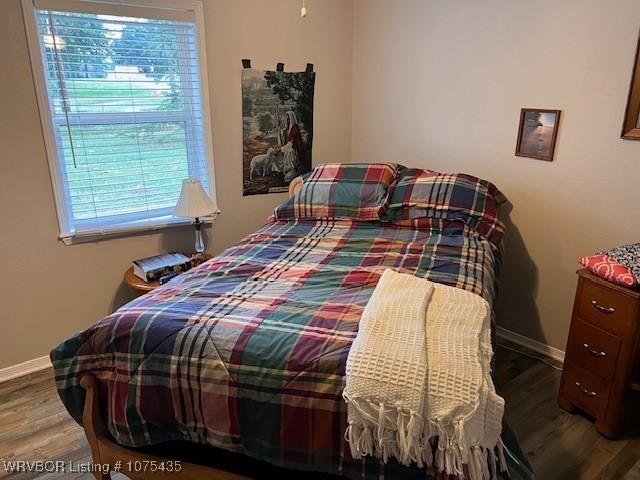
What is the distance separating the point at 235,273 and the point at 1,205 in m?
1.36

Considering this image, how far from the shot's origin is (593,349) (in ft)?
6.44

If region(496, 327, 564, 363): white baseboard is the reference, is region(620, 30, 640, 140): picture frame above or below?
above

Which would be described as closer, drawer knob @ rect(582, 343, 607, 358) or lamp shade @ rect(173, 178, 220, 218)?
drawer knob @ rect(582, 343, 607, 358)

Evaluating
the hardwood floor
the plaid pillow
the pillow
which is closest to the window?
the pillow

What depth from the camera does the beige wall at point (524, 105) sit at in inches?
84.7

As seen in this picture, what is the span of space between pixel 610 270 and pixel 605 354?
0.36 meters

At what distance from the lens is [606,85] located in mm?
2137

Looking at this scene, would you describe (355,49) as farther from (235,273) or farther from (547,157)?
(235,273)

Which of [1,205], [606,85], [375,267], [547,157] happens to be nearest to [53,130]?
[1,205]

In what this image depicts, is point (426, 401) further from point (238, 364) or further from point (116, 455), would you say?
point (116, 455)

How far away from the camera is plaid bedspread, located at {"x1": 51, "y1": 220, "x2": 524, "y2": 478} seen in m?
1.23

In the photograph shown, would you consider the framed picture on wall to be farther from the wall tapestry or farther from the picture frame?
the wall tapestry

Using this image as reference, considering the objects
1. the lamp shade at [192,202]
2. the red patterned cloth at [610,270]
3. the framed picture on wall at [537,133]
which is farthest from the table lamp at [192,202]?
the red patterned cloth at [610,270]

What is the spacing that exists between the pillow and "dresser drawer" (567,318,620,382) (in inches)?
42.5
